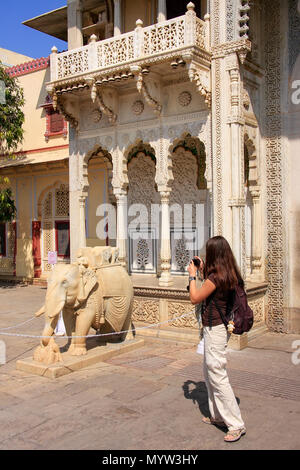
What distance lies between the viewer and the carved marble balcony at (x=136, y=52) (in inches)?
340

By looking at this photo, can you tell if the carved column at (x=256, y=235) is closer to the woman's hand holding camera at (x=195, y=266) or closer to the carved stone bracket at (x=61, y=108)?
the carved stone bracket at (x=61, y=108)

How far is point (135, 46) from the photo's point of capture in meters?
9.22

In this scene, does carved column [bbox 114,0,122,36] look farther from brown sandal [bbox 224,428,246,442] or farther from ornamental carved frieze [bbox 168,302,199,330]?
brown sandal [bbox 224,428,246,442]

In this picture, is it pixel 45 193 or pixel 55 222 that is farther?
pixel 45 193

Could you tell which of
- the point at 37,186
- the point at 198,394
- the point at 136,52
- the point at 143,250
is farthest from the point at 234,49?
the point at 37,186

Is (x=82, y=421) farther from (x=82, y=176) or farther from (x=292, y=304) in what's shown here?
(x=82, y=176)

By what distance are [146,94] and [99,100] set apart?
120 cm

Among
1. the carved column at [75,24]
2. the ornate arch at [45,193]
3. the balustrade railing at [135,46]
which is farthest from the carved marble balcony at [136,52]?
the ornate arch at [45,193]

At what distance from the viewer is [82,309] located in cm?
754

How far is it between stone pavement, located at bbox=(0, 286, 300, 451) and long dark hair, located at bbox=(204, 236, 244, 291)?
152 cm

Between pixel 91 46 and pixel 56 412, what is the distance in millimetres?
7281

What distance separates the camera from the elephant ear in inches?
289

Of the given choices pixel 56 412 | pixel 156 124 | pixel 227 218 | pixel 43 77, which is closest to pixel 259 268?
pixel 227 218

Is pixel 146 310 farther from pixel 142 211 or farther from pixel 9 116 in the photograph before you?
pixel 9 116
